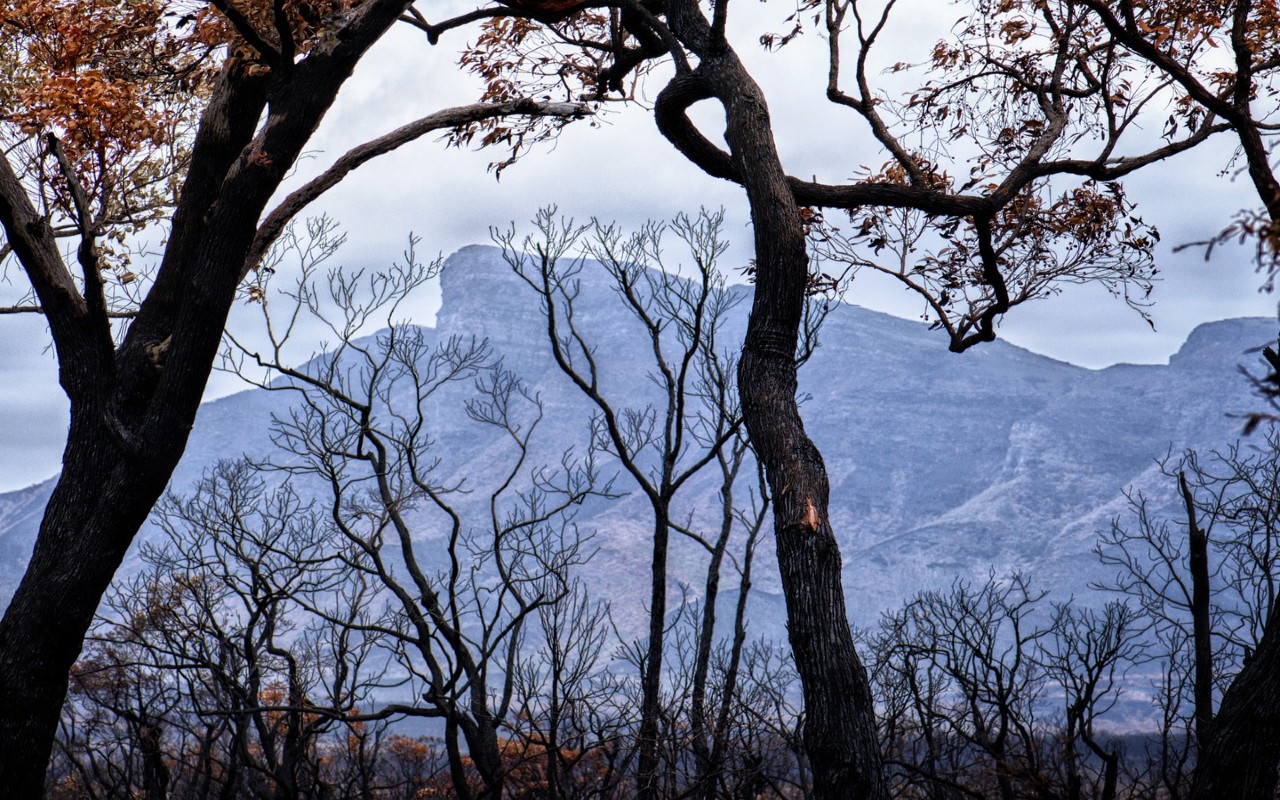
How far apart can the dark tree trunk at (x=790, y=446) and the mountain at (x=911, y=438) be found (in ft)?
331

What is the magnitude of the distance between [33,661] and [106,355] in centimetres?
179

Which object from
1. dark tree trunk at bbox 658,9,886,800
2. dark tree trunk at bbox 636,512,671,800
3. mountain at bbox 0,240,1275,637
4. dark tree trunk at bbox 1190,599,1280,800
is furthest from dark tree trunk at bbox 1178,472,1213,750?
mountain at bbox 0,240,1275,637

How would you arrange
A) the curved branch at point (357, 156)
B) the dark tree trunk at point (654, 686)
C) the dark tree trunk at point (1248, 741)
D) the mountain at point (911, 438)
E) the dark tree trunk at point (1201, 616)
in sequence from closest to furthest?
1. the dark tree trunk at point (1248, 741)
2. the curved branch at point (357, 156)
3. the dark tree trunk at point (654, 686)
4. the dark tree trunk at point (1201, 616)
5. the mountain at point (911, 438)

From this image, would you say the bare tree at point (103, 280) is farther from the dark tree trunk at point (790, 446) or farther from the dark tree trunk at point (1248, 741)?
the dark tree trunk at point (1248, 741)

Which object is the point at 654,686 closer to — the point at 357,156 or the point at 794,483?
the point at 357,156

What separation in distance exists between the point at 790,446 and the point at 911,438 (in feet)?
399

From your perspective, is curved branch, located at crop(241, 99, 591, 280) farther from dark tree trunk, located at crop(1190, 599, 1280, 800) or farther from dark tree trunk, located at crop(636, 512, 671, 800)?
dark tree trunk, located at crop(1190, 599, 1280, 800)

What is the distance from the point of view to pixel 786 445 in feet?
14.6

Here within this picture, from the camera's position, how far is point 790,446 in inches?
175

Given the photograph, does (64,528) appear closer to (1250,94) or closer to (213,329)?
(213,329)

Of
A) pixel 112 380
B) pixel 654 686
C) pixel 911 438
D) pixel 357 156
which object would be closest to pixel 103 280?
pixel 112 380

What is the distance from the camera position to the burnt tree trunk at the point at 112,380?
18.7ft

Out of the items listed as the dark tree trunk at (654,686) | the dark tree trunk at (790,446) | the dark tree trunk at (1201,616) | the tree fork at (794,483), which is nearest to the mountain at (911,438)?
the dark tree trunk at (654,686)

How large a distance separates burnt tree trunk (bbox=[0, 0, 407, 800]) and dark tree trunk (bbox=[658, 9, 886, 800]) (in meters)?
2.26
